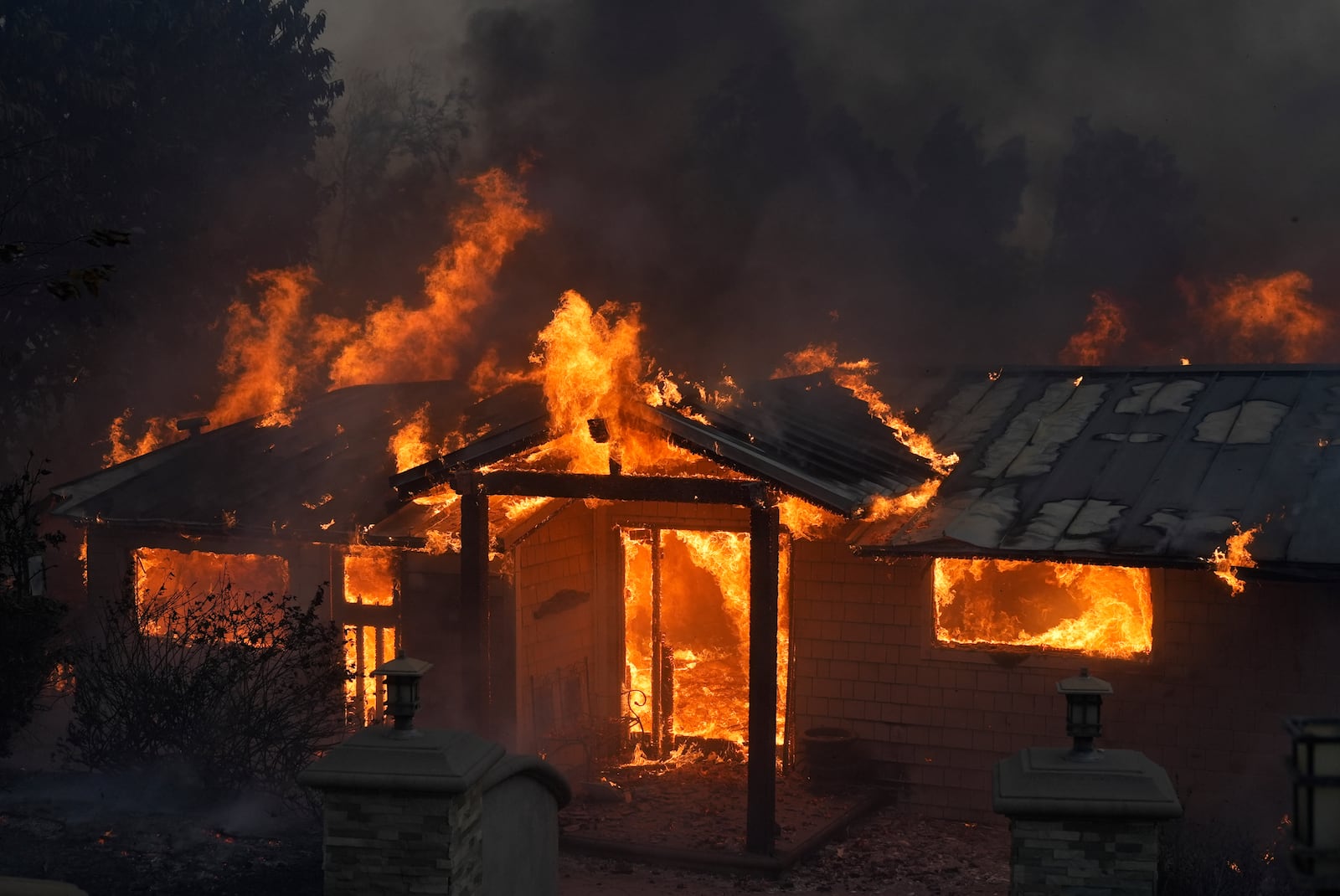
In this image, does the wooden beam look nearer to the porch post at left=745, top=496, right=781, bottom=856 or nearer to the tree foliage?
the porch post at left=745, top=496, right=781, bottom=856

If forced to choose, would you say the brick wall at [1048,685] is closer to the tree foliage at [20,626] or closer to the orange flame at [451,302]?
the tree foliage at [20,626]

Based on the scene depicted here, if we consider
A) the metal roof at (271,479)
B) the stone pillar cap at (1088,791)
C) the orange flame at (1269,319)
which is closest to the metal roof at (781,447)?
the metal roof at (271,479)

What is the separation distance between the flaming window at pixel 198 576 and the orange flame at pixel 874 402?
7308mm

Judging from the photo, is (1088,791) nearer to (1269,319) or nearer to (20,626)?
(20,626)

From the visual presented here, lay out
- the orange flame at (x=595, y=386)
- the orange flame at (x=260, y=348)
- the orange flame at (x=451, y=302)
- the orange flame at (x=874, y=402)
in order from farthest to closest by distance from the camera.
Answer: the orange flame at (x=260, y=348) < the orange flame at (x=451, y=302) < the orange flame at (x=874, y=402) < the orange flame at (x=595, y=386)

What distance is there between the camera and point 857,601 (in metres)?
12.7

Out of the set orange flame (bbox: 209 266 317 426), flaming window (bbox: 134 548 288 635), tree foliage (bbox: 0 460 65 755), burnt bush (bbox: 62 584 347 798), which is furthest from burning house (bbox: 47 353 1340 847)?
orange flame (bbox: 209 266 317 426)

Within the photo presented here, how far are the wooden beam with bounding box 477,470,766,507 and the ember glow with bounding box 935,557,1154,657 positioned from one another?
2710mm

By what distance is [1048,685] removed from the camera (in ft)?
39.0

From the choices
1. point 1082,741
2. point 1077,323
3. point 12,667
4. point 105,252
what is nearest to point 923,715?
point 1082,741

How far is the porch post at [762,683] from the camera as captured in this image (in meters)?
10.6

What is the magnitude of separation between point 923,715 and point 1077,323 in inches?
827

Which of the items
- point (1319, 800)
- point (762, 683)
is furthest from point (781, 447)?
point (1319, 800)

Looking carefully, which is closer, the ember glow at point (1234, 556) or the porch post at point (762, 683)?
the ember glow at point (1234, 556)
